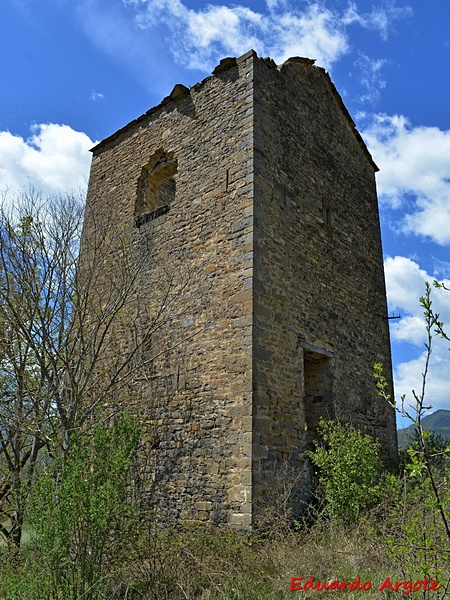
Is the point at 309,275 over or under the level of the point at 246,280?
over

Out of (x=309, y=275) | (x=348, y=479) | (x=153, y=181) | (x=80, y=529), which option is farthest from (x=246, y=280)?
(x=153, y=181)

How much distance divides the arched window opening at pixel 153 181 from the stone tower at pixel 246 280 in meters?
0.03

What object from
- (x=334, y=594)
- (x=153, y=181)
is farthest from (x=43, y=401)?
(x=153, y=181)

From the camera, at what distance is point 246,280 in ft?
22.4

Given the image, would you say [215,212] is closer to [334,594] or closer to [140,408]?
[140,408]

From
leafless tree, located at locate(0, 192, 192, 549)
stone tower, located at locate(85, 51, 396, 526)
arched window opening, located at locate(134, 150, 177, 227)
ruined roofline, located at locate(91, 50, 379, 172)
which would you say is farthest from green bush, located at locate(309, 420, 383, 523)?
ruined roofline, located at locate(91, 50, 379, 172)

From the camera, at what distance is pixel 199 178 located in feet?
27.1

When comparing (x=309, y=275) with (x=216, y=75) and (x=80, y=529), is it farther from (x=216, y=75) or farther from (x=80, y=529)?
(x=80, y=529)

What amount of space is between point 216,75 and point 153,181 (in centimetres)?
241

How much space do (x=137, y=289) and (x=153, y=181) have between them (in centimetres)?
272

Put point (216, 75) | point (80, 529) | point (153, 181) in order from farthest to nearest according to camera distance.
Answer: point (153, 181) < point (216, 75) < point (80, 529)

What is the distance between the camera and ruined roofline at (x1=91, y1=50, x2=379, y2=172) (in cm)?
838

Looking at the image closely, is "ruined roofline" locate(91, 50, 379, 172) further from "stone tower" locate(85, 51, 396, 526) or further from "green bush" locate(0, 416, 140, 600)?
"green bush" locate(0, 416, 140, 600)

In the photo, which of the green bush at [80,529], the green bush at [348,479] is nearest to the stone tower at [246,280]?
the green bush at [348,479]
